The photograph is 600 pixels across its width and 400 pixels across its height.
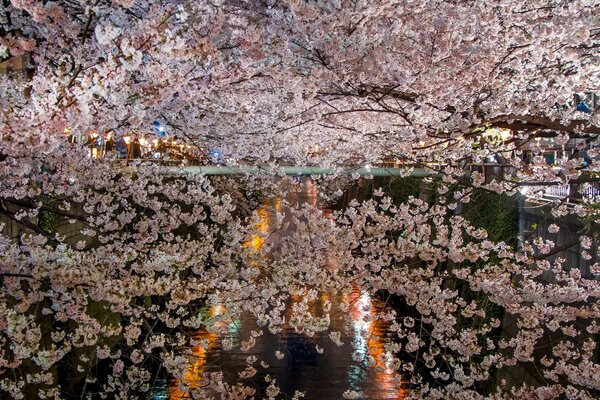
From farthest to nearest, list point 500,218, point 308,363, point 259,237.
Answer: point 308,363, point 259,237, point 500,218

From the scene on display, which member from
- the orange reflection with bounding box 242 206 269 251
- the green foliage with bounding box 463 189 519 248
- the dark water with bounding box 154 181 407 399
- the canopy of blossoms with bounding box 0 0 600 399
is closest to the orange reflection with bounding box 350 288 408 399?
the dark water with bounding box 154 181 407 399

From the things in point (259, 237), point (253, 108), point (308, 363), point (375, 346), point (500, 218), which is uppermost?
point (253, 108)

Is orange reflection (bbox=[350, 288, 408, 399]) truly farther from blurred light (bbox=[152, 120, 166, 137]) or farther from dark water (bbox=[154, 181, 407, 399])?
blurred light (bbox=[152, 120, 166, 137])

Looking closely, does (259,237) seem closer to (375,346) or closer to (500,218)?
(375,346)

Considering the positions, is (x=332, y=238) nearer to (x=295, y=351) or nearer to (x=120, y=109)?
(x=295, y=351)

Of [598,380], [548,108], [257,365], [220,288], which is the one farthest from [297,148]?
[598,380]

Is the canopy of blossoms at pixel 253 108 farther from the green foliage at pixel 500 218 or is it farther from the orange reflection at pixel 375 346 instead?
the orange reflection at pixel 375 346

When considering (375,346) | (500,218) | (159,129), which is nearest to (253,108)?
(159,129)

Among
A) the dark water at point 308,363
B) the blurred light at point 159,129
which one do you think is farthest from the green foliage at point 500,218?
the blurred light at point 159,129

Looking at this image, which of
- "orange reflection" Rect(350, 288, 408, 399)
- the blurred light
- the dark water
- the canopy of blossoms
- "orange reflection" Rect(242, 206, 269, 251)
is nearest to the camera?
the canopy of blossoms

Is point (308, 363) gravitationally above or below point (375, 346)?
below
